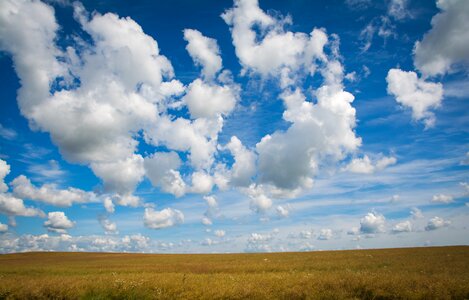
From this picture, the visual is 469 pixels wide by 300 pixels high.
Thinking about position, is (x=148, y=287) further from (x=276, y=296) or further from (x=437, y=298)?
(x=437, y=298)

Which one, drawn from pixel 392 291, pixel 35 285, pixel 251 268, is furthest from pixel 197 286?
Result: pixel 251 268

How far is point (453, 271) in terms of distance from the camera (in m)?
22.6

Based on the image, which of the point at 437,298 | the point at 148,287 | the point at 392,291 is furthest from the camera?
the point at 148,287

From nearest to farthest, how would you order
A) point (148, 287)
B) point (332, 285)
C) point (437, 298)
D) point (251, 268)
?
point (437, 298)
point (332, 285)
point (148, 287)
point (251, 268)

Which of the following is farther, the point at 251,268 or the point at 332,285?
the point at 251,268

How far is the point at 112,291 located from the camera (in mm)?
17016

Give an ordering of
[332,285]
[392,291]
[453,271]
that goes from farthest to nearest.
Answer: [453,271] < [332,285] < [392,291]

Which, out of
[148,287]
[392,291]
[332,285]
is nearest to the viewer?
[392,291]

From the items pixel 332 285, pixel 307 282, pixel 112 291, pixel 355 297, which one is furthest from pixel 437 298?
pixel 112 291

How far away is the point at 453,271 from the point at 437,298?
1168cm

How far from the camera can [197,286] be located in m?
17.7

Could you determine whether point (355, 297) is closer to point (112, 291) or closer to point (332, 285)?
point (332, 285)

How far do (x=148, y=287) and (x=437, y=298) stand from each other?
586 inches

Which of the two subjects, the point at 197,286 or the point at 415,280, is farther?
the point at 197,286
